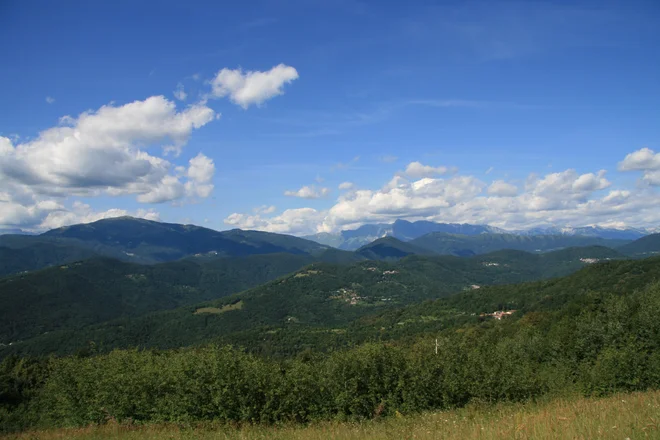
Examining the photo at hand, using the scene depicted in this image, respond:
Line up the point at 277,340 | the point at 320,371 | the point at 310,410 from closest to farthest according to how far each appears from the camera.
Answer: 1. the point at 310,410
2. the point at 320,371
3. the point at 277,340

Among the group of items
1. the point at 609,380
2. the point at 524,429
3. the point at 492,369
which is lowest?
the point at 609,380

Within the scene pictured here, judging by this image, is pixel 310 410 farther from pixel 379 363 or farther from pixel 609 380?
pixel 609 380

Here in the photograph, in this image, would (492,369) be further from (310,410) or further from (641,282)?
(641,282)

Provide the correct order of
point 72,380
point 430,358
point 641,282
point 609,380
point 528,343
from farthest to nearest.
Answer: point 641,282, point 528,343, point 72,380, point 609,380, point 430,358

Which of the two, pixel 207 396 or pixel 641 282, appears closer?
pixel 207 396

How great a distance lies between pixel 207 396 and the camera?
2153 cm

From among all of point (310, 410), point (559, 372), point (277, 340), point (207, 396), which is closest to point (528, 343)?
point (559, 372)

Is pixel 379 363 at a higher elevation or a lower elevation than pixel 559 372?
higher

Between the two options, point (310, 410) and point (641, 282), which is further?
point (641, 282)

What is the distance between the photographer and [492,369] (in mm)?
24672

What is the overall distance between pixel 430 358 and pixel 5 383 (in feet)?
190

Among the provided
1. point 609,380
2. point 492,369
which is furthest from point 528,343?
point 492,369

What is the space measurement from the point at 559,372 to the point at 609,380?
987 centimetres

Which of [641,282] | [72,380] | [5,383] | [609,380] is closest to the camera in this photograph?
[609,380]
